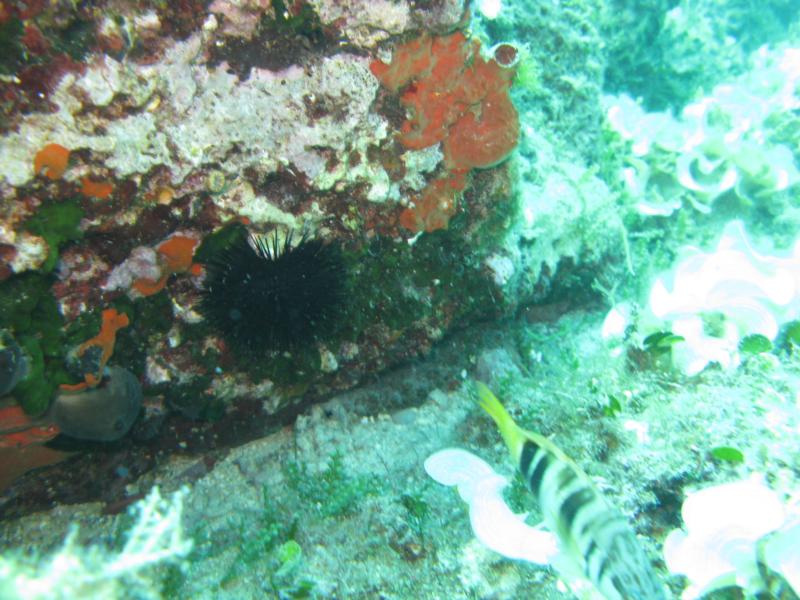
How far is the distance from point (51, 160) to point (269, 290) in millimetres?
1418

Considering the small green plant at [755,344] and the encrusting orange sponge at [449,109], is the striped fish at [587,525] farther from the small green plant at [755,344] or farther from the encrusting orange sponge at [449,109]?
the encrusting orange sponge at [449,109]

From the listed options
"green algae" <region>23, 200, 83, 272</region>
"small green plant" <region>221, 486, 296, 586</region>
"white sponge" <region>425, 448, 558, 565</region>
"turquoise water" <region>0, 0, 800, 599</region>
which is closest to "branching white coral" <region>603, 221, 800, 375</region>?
"turquoise water" <region>0, 0, 800, 599</region>

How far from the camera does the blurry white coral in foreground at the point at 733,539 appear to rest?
234cm

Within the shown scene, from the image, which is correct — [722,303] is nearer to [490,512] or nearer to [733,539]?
[733,539]

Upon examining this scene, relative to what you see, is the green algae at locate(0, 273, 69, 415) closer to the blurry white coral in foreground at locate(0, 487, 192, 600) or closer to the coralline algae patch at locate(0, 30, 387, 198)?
the coralline algae patch at locate(0, 30, 387, 198)

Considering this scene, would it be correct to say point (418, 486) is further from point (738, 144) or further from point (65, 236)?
point (738, 144)

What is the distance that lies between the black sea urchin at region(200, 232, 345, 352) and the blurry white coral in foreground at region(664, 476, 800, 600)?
8.54ft

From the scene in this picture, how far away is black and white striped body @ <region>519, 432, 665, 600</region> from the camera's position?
6.68 feet

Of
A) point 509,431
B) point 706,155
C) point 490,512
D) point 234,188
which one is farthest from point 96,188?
point 706,155

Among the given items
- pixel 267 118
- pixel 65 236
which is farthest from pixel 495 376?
pixel 65 236

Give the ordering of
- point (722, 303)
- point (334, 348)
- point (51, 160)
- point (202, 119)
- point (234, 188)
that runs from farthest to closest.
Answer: point (334, 348)
point (722, 303)
point (234, 188)
point (202, 119)
point (51, 160)

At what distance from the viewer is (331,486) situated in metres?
3.62

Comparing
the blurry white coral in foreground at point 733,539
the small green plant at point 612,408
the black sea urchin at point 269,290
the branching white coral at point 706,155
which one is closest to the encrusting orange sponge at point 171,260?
the black sea urchin at point 269,290

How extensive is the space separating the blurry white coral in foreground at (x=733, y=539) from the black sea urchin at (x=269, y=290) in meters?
2.60
